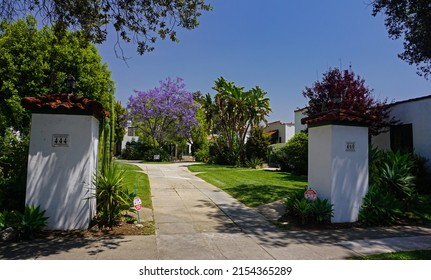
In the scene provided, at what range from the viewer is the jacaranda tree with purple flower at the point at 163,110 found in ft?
97.3

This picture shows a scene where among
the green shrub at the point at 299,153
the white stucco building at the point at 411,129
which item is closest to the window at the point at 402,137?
the white stucco building at the point at 411,129

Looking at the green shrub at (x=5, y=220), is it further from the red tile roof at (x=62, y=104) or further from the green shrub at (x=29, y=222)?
the red tile roof at (x=62, y=104)

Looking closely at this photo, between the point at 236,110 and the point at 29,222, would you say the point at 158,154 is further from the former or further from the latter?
the point at 29,222

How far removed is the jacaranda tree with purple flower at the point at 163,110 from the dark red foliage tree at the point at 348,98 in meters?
16.5

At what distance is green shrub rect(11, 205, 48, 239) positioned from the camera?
17.9 ft

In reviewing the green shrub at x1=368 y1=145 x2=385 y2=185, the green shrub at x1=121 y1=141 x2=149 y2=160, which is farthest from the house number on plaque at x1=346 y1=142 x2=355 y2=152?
the green shrub at x1=121 y1=141 x2=149 y2=160

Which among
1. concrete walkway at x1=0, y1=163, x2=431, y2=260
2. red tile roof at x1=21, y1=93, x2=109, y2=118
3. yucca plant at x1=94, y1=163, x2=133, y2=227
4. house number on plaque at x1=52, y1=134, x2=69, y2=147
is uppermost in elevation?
red tile roof at x1=21, y1=93, x2=109, y2=118

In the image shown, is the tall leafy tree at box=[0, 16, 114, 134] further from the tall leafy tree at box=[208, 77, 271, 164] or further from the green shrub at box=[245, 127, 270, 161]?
the green shrub at box=[245, 127, 270, 161]

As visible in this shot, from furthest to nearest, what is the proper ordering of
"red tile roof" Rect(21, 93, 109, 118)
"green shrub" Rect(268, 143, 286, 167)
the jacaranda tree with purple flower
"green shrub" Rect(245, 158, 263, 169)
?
the jacaranda tree with purple flower → "green shrub" Rect(245, 158, 263, 169) → "green shrub" Rect(268, 143, 286, 167) → "red tile roof" Rect(21, 93, 109, 118)

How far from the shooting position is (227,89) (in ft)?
74.3

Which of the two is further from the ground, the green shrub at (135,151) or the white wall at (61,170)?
the green shrub at (135,151)

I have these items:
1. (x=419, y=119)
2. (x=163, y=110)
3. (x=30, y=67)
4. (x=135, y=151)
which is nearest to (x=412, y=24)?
(x=419, y=119)

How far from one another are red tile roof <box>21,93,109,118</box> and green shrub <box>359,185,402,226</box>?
6.16 metres
